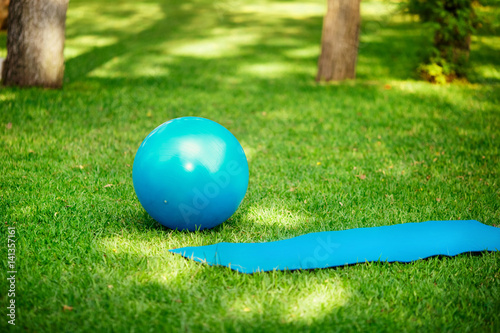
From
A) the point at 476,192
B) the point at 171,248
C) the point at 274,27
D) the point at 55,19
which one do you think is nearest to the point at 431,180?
the point at 476,192

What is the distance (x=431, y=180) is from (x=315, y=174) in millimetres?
1310

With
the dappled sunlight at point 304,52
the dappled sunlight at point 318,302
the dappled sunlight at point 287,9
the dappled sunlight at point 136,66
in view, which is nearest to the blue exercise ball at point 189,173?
the dappled sunlight at point 318,302

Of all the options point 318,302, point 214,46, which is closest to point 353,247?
point 318,302

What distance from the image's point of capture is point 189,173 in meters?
3.46

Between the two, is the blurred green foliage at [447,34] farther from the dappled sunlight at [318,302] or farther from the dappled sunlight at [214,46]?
the dappled sunlight at [318,302]

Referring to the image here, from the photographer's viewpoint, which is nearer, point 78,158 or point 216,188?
point 216,188

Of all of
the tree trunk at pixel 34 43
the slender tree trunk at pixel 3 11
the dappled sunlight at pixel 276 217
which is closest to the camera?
the dappled sunlight at pixel 276 217

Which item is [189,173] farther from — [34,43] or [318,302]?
[34,43]

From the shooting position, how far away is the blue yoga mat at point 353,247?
11.0 ft

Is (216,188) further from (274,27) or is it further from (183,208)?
(274,27)

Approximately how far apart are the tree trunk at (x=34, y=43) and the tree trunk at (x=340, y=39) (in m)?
5.00

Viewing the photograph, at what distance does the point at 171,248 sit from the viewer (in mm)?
3559

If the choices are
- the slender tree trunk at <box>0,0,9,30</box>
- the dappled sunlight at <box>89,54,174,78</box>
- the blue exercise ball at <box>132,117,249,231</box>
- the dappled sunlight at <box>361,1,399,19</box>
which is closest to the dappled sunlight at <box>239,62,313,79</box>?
A: the dappled sunlight at <box>89,54,174,78</box>

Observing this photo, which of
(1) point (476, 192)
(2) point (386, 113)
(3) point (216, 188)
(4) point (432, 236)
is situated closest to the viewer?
(3) point (216, 188)
